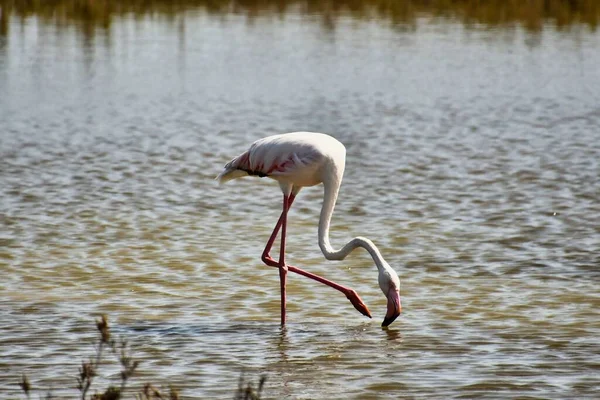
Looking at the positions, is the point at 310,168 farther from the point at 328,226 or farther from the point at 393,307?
the point at 393,307

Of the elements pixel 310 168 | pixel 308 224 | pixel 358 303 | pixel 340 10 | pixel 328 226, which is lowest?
pixel 340 10

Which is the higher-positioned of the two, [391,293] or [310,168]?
[310,168]

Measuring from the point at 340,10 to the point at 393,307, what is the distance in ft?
103

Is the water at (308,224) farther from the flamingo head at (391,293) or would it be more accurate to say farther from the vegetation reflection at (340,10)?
the vegetation reflection at (340,10)

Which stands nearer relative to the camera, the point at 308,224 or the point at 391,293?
the point at 391,293

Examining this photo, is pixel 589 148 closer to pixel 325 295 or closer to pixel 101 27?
pixel 325 295

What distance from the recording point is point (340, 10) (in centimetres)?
3906

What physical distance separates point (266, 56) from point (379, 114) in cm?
816

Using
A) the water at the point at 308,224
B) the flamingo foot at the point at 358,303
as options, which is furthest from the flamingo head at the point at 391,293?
the flamingo foot at the point at 358,303

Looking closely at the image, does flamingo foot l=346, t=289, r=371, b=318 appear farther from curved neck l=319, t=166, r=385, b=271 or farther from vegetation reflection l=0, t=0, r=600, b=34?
vegetation reflection l=0, t=0, r=600, b=34

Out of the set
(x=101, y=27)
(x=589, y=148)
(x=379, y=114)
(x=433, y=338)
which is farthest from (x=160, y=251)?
(x=101, y=27)

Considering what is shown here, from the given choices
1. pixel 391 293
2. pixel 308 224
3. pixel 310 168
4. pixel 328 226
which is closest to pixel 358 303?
pixel 391 293

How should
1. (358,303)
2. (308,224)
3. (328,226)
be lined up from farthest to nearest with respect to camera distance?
(308,224) < (328,226) < (358,303)

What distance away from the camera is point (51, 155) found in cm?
1648
